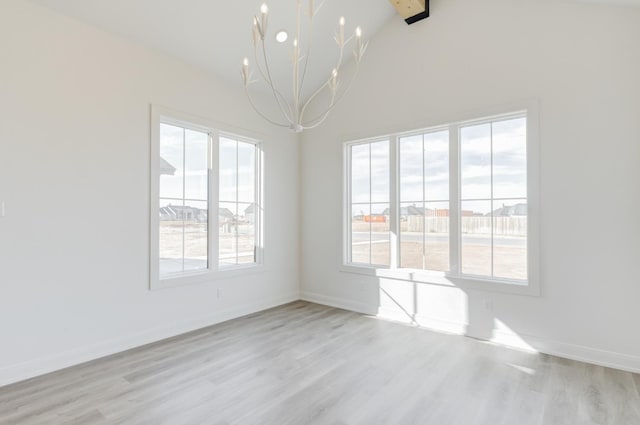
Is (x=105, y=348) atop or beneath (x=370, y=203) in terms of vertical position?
beneath

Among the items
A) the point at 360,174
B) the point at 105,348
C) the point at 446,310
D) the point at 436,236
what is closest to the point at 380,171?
the point at 360,174

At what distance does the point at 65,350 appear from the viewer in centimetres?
294

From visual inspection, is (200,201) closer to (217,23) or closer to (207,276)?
(207,276)

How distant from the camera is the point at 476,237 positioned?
148 inches

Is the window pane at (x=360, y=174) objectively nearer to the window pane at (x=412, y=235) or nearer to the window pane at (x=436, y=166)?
the window pane at (x=412, y=235)

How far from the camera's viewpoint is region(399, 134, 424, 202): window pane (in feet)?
13.8

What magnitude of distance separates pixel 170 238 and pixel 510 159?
3789 millimetres

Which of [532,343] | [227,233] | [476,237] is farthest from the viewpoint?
[227,233]

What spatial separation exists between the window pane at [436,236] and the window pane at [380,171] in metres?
0.64

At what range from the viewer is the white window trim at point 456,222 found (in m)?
3.33

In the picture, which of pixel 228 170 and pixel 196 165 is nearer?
pixel 196 165

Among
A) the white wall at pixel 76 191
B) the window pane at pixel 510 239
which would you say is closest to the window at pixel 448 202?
the window pane at pixel 510 239

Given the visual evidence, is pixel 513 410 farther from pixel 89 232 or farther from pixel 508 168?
pixel 89 232

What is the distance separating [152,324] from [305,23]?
3.81 meters
